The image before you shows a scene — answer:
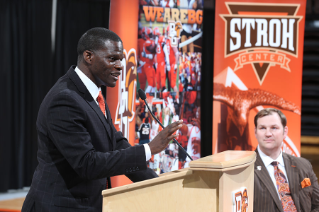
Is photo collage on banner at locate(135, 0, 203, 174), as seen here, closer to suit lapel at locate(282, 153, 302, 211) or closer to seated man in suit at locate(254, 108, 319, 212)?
seated man in suit at locate(254, 108, 319, 212)

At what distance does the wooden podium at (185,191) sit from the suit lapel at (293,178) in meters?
1.10

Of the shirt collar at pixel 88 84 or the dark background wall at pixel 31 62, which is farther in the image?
the dark background wall at pixel 31 62

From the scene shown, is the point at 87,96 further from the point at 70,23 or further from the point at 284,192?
the point at 70,23

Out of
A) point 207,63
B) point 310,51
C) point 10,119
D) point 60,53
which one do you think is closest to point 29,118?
point 10,119

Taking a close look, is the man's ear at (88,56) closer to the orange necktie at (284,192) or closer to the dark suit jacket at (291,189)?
the dark suit jacket at (291,189)

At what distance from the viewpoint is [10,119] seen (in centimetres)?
484

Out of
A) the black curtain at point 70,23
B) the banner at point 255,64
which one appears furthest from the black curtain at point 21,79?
the banner at point 255,64

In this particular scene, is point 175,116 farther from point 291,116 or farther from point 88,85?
point 88,85

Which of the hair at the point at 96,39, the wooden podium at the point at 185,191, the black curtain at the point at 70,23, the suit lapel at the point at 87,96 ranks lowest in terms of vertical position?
the wooden podium at the point at 185,191

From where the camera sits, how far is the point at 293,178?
7.47 feet

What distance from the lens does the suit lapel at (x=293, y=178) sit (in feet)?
7.30

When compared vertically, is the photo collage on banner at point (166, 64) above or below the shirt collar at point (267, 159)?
above

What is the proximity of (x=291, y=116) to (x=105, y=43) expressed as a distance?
2780 mm

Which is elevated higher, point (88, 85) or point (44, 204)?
point (88, 85)
